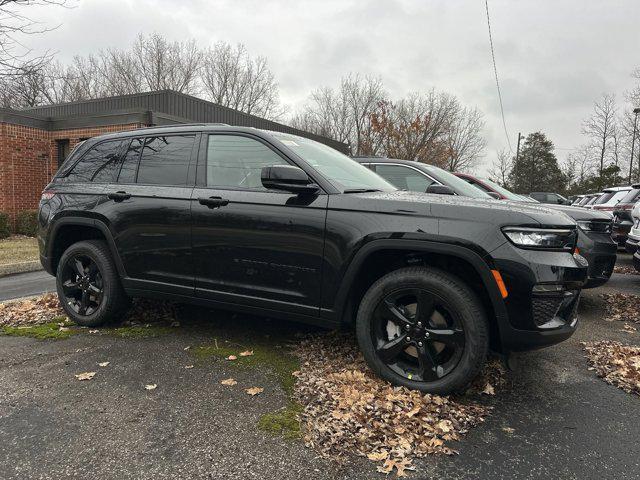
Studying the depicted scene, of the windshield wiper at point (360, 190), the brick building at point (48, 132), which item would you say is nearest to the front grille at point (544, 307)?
the windshield wiper at point (360, 190)

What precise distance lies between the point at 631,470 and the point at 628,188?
10.4 meters

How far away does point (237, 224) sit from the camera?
354cm

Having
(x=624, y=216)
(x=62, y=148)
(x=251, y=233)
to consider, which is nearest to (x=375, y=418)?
(x=251, y=233)

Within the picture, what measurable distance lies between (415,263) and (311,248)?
74 cm

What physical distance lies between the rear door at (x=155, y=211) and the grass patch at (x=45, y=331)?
82cm

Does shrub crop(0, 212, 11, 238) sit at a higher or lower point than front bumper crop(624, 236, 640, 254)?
lower

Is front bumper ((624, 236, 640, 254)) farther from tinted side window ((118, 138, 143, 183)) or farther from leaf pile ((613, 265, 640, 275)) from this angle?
tinted side window ((118, 138, 143, 183))

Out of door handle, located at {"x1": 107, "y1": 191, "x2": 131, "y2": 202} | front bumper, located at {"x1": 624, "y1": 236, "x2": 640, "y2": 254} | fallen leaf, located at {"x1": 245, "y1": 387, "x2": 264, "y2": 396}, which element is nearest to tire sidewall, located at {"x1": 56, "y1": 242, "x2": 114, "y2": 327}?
door handle, located at {"x1": 107, "y1": 191, "x2": 131, "y2": 202}

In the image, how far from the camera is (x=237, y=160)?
378cm

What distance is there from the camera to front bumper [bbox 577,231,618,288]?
17.1 feet

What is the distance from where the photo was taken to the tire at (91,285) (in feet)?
13.9

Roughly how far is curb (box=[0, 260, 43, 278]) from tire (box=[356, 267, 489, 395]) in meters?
7.98

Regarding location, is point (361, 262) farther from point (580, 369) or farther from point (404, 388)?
point (580, 369)

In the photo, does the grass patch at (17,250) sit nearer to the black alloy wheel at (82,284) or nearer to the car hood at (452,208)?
the black alloy wheel at (82,284)
